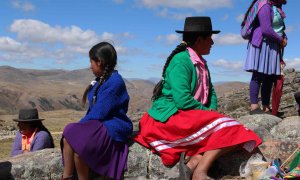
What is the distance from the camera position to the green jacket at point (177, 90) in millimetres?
5332

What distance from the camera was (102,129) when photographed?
5.29 meters

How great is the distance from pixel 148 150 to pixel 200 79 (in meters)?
1.15

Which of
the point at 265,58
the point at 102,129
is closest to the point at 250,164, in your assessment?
the point at 102,129

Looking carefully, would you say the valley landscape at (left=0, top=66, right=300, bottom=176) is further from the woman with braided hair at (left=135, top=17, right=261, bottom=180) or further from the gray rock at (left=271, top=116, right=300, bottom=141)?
the gray rock at (left=271, top=116, right=300, bottom=141)

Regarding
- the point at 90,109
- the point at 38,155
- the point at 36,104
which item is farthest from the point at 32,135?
the point at 36,104

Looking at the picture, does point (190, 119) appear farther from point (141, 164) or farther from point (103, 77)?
point (103, 77)

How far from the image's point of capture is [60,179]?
18.9 ft

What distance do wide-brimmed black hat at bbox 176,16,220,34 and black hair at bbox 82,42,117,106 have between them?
3.19 ft

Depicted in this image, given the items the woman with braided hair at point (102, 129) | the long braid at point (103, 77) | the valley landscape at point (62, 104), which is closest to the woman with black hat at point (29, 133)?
the valley landscape at point (62, 104)

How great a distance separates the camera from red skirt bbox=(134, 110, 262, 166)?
5211 mm

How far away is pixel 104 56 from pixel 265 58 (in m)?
3.41

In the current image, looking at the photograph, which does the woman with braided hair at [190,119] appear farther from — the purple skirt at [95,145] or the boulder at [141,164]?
the purple skirt at [95,145]

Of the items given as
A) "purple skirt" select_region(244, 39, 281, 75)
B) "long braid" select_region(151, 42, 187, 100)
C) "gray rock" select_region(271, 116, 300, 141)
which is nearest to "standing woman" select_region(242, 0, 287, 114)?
"purple skirt" select_region(244, 39, 281, 75)

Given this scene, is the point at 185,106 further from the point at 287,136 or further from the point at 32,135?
the point at 32,135
